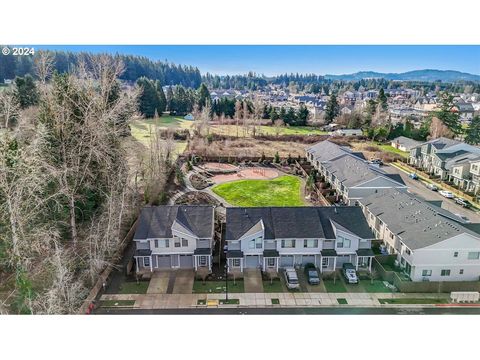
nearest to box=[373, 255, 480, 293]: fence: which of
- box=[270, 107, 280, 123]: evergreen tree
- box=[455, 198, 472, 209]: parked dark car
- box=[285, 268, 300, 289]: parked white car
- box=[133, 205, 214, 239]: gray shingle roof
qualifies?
box=[285, 268, 300, 289]: parked white car

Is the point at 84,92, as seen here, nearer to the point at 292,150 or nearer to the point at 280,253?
the point at 280,253

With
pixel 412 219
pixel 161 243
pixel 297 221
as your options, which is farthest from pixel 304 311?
pixel 412 219

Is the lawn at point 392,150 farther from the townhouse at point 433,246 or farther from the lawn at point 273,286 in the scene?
the lawn at point 273,286

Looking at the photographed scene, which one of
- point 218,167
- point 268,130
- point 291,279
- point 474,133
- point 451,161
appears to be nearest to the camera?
point 291,279

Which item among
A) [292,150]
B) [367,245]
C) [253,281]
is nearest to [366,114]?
[292,150]

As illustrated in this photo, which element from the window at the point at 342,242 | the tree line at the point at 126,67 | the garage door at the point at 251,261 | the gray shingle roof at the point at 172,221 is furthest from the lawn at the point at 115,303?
the tree line at the point at 126,67

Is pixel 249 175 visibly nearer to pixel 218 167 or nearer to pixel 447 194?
pixel 218 167
